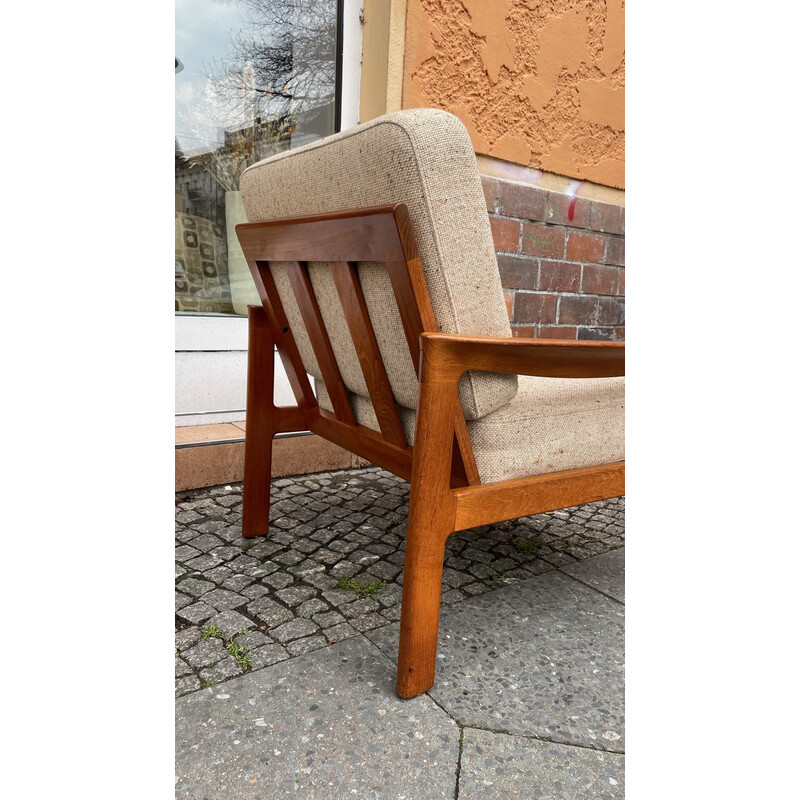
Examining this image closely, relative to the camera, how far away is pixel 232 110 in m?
2.77

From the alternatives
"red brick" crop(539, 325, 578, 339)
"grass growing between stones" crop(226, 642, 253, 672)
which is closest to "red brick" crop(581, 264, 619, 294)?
"red brick" crop(539, 325, 578, 339)

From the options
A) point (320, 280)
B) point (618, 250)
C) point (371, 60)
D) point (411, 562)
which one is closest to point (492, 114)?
point (371, 60)

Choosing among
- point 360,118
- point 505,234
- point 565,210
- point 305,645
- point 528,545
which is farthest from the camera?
point 565,210

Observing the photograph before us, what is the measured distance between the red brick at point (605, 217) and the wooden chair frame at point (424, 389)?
6.81 ft

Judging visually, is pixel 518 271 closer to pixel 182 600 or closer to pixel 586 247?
pixel 586 247

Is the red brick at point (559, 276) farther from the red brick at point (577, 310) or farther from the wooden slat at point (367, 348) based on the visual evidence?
the wooden slat at point (367, 348)

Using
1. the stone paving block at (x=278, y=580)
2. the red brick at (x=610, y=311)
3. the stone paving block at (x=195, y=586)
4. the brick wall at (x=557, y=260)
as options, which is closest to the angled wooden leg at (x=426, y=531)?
the stone paving block at (x=278, y=580)

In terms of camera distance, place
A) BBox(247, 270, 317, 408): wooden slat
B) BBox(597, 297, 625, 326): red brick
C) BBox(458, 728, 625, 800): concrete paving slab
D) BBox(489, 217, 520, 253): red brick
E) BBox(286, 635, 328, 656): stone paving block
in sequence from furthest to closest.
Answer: BBox(597, 297, 625, 326): red brick
BBox(489, 217, 520, 253): red brick
BBox(247, 270, 317, 408): wooden slat
BBox(286, 635, 328, 656): stone paving block
BBox(458, 728, 625, 800): concrete paving slab

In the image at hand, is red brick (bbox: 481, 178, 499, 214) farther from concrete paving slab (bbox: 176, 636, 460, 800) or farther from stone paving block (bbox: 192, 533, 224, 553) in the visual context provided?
concrete paving slab (bbox: 176, 636, 460, 800)

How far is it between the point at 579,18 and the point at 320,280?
2390 mm

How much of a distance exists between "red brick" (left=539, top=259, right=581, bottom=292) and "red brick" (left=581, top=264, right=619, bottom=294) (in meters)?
0.05

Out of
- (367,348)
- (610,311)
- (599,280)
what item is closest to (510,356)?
(367,348)

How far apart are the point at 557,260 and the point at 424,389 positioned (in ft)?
7.00

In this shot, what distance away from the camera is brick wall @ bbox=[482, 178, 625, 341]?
2865mm
